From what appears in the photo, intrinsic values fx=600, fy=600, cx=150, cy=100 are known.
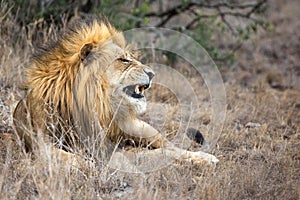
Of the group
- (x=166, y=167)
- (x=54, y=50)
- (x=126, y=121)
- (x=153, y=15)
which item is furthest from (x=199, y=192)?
(x=153, y=15)

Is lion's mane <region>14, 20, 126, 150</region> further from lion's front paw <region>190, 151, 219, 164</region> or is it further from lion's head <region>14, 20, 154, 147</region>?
lion's front paw <region>190, 151, 219, 164</region>

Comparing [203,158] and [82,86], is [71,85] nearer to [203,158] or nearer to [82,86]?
[82,86]

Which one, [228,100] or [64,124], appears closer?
[64,124]

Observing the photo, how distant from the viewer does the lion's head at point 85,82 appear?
4086 millimetres

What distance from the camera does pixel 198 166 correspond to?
4172 mm

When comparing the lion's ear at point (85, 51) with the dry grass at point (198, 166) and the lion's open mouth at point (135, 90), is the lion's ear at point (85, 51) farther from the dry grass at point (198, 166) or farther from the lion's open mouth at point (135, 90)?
the dry grass at point (198, 166)

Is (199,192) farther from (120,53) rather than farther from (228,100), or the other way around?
(228,100)

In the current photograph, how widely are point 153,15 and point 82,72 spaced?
4.35 metres

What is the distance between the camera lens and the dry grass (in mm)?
3463

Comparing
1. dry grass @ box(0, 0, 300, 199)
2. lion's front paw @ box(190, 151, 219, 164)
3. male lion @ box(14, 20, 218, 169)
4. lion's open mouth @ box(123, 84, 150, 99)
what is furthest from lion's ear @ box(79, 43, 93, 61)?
lion's front paw @ box(190, 151, 219, 164)

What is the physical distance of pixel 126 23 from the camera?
23.5ft

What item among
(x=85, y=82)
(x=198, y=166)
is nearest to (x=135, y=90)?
(x=85, y=82)

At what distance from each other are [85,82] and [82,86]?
3 centimetres

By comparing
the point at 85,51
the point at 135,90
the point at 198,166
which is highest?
the point at 85,51
